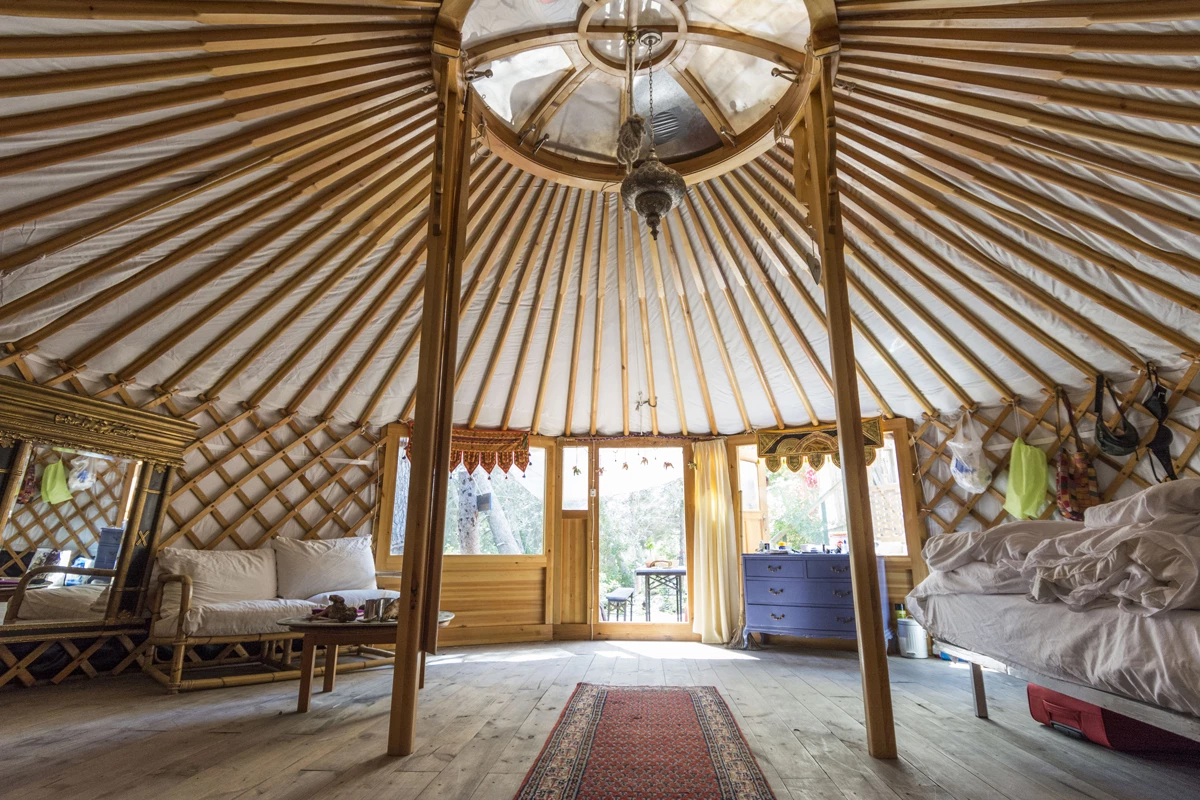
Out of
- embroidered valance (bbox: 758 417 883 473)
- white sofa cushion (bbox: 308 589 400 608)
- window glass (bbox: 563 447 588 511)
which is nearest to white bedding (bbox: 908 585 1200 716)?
embroidered valance (bbox: 758 417 883 473)

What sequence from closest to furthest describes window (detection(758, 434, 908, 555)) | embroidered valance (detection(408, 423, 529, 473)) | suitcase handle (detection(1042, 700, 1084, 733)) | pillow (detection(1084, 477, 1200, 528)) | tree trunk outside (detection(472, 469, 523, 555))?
pillow (detection(1084, 477, 1200, 528))
suitcase handle (detection(1042, 700, 1084, 733))
embroidered valance (detection(408, 423, 529, 473))
tree trunk outside (detection(472, 469, 523, 555))
window (detection(758, 434, 908, 555))

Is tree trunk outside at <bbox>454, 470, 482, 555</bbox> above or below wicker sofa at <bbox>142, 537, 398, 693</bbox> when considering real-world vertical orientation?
above

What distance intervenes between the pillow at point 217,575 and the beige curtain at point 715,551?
121 inches

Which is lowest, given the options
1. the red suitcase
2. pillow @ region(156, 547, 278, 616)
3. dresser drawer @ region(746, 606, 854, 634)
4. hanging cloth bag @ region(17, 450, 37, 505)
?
the red suitcase

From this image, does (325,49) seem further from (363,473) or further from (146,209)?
(363,473)

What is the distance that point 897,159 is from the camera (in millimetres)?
2666

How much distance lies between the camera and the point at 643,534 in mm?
5500

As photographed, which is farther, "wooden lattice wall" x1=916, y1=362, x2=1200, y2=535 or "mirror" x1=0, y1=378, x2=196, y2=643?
"wooden lattice wall" x1=916, y1=362, x2=1200, y2=535

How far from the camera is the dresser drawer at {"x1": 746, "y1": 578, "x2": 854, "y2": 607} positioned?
13.6 feet

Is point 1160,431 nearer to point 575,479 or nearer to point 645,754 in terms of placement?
point 645,754

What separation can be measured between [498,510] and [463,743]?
3073 mm

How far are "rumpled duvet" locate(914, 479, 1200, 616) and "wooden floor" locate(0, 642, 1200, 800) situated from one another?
0.53 m

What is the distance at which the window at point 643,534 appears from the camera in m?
5.27

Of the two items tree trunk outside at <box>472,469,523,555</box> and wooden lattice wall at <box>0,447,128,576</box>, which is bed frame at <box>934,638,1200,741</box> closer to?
tree trunk outside at <box>472,469,523,555</box>
